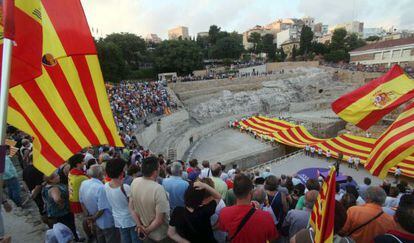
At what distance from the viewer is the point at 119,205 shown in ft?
11.8

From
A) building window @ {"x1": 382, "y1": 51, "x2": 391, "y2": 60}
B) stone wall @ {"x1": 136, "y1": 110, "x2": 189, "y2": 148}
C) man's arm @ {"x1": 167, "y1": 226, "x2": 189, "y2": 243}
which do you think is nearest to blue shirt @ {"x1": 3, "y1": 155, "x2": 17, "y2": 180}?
man's arm @ {"x1": 167, "y1": 226, "x2": 189, "y2": 243}

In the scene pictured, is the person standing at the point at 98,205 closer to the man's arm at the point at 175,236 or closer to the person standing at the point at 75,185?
the person standing at the point at 75,185

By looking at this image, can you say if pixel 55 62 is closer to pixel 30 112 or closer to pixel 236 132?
pixel 30 112

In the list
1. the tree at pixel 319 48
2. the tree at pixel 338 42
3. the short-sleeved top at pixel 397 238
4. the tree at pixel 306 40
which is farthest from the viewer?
the tree at pixel 338 42

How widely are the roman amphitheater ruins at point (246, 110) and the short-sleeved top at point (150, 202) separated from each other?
14498 mm

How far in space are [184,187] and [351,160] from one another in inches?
595

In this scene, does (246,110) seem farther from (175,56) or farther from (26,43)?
(26,43)

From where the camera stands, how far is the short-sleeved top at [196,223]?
2.74 metres

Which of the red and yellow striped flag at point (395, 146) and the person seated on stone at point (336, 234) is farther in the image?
the red and yellow striped flag at point (395, 146)

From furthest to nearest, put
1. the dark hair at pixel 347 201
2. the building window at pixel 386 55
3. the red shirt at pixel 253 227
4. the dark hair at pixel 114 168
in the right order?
1. the building window at pixel 386 55
2. the dark hair at pixel 347 201
3. the dark hair at pixel 114 168
4. the red shirt at pixel 253 227

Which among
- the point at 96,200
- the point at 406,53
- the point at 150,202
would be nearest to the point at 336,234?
the point at 150,202

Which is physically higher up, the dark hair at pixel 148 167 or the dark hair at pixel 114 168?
the dark hair at pixel 148 167

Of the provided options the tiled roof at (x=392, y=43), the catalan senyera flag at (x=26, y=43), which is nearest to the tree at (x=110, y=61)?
the catalan senyera flag at (x=26, y=43)

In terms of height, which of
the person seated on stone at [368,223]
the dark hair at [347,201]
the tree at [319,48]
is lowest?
the tree at [319,48]
